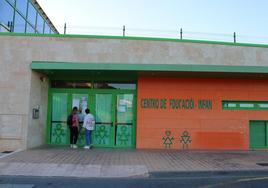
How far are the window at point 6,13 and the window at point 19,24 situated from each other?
0.74m

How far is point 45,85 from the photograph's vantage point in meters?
13.1

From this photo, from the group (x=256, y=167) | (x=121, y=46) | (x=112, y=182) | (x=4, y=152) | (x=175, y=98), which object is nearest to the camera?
(x=112, y=182)

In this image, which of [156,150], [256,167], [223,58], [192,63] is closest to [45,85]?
[156,150]

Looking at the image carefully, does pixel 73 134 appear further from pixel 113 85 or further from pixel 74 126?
pixel 113 85

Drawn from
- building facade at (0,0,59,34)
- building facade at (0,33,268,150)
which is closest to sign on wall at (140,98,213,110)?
building facade at (0,33,268,150)

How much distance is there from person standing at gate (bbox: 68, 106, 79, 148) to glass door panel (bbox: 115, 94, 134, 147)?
1.87 m

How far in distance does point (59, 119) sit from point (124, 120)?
3004 mm

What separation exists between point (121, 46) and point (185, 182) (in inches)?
262

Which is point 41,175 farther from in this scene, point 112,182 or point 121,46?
point 121,46

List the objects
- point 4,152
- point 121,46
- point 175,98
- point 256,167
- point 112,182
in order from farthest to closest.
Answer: point 175,98 < point 121,46 < point 4,152 < point 256,167 < point 112,182

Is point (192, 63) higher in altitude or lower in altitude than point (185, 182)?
higher

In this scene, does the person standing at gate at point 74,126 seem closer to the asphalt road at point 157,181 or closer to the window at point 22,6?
the asphalt road at point 157,181

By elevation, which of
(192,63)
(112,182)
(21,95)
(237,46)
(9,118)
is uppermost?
(237,46)

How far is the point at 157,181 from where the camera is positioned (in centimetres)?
739
